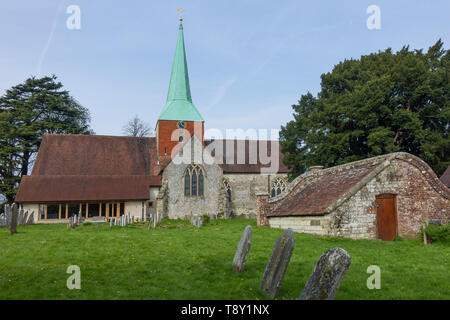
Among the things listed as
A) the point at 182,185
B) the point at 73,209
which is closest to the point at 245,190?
the point at 182,185

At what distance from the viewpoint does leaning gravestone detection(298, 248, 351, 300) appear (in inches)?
214

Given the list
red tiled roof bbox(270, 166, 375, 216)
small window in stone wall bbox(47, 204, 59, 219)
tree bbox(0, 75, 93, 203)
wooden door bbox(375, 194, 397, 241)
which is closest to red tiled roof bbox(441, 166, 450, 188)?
red tiled roof bbox(270, 166, 375, 216)

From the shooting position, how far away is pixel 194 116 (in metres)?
36.1

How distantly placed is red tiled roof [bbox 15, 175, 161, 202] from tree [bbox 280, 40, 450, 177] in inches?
596

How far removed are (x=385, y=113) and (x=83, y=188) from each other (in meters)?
25.7

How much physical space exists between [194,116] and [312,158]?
13.8 metres

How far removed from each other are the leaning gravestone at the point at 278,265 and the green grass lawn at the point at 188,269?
0.21m

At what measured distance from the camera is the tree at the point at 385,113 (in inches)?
1022

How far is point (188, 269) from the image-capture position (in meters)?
8.87

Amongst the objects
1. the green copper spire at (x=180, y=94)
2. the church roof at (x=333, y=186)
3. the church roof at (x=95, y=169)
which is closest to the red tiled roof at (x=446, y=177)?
the church roof at (x=95, y=169)

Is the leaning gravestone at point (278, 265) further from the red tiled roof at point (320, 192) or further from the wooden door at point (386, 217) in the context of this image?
the wooden door at point (386, 217)

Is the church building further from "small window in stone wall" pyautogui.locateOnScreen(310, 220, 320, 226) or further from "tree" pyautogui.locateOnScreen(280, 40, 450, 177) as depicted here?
"small window in stone wall" pyautogui.locateOnScreen(310, 220, 320, 226)
